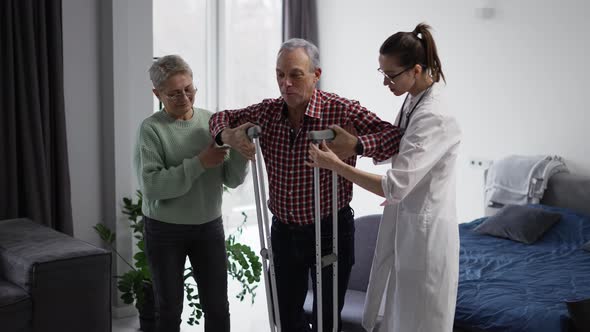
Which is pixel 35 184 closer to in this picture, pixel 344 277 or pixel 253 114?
pixel 253 114

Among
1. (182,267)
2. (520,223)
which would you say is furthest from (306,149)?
(520,223)

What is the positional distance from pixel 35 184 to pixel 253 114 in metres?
1.86

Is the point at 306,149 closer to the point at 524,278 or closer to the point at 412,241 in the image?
the point at 412,241

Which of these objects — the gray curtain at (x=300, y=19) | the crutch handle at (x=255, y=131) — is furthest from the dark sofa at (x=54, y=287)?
the gray curtain at (x=300, y=19)

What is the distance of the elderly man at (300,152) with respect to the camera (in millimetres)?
1896

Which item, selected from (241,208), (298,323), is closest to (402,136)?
(298,323)

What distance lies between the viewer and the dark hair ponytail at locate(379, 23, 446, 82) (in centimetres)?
186

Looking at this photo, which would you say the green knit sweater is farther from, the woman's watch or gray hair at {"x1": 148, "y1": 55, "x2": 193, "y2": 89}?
the woman's watch

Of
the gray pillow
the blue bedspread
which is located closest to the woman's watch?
the blue bedspread

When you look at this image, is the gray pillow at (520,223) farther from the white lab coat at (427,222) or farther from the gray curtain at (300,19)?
the gray curtain at (300,19)

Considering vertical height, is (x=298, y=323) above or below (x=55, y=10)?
below

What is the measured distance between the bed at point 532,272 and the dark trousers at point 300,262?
1031 millimetres

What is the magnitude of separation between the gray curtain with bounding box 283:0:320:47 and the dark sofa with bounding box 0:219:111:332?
3.23 m

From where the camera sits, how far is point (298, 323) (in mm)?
2105
